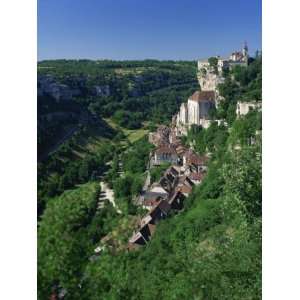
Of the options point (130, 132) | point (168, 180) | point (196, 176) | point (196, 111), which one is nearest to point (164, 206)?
point (196, 176)

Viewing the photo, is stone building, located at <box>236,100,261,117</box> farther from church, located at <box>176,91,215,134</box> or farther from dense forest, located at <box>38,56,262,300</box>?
dense forest, located at <box>38,56,262,300</box>

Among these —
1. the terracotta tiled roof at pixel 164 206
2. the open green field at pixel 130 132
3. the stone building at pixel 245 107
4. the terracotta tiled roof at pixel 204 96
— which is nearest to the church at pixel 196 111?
the terracotta tiled roof at pixel 204 96

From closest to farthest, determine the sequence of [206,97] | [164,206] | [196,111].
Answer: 1. [164,206]
2. [196,111]
3. [206,97]

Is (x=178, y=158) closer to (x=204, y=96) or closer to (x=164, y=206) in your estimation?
(x=204, y=96)
